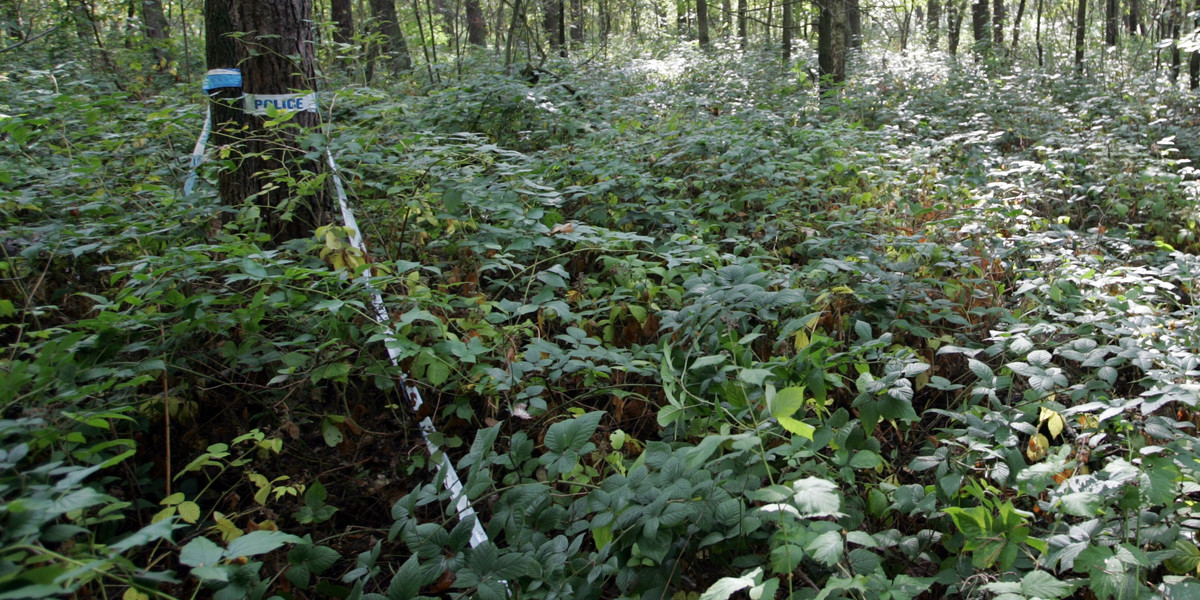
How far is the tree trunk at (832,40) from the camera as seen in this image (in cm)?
1002

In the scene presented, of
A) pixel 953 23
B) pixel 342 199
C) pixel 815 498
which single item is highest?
pixel 953 23

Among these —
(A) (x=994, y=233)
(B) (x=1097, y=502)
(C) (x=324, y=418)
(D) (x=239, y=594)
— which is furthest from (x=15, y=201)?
(A) (x=994, y=233)

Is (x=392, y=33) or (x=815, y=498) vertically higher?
(x=392, y=33)

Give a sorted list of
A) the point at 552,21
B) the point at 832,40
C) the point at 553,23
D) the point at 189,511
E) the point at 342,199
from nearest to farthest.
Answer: the point at 189,511, the point at 342,199, the point at 832,40, the point at 552,21, the point at 553,23

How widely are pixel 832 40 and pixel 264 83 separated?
29.1 ft

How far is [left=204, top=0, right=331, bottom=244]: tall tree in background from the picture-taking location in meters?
3.82

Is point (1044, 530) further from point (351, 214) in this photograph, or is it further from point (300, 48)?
point (300, 48)

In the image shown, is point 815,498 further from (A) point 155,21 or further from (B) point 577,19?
(B) point 577,19

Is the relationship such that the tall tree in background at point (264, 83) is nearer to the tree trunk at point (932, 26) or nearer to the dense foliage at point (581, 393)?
the dense foliage at point (581, 393)

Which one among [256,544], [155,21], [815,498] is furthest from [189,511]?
[155,21]

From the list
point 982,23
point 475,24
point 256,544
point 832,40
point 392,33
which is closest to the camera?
point 256,544

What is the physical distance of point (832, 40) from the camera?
1048cm

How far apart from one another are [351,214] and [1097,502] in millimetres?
3550


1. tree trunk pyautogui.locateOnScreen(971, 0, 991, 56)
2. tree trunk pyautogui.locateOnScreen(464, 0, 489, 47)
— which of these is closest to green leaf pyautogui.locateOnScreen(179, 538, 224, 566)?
tree trunk pyautogui.locateOnScreen(464, 0, 489, 47)
